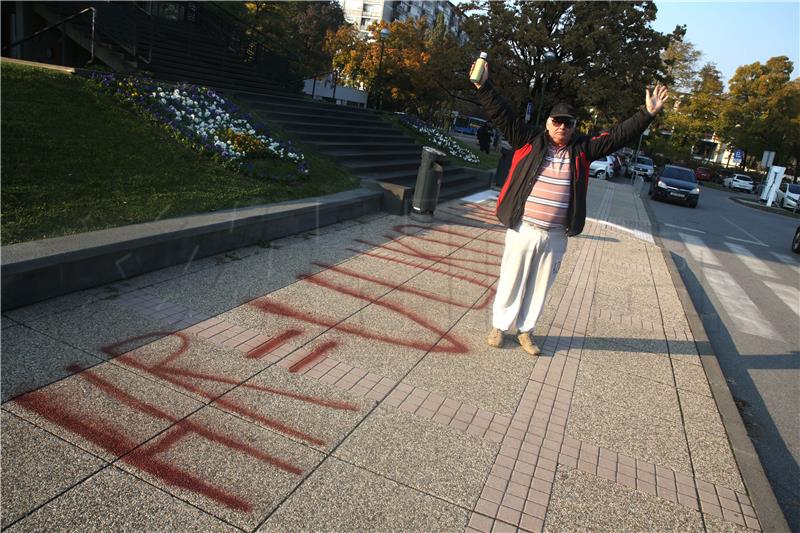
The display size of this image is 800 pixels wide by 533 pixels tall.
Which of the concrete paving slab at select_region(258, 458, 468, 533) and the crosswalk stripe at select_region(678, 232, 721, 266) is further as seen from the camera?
the crosswalk stripe at select_region(678, 232, 721, 266)

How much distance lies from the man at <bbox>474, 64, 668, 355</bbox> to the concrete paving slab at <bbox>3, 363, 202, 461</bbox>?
2741 mm

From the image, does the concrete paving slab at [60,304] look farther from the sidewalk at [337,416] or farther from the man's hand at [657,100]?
the man's hand at [657,100]

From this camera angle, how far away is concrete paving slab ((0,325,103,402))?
136 inches

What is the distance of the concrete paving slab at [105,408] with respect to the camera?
3.08 m

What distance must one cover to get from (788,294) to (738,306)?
6.25 ft

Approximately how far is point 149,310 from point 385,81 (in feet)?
105

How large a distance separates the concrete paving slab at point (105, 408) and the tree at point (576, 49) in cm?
3058

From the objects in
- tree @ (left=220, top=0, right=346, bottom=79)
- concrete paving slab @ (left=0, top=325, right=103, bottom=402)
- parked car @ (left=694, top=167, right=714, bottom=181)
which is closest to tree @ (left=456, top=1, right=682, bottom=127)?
tree @ (left=220, top=0, right=346, bottom=79)

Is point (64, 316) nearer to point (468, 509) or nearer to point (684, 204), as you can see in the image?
point (468, 509)

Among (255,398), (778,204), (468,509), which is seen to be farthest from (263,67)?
(778,204)

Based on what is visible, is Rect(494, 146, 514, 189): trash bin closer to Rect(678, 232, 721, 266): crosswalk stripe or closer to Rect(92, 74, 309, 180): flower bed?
Rect(678, 232, 721, 266): crosswalk stripe

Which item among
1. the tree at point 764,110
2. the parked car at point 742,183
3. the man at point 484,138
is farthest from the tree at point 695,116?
the man at point 484,138

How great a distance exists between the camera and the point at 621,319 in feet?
21.4

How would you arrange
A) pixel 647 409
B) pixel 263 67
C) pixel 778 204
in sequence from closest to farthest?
1. pixel 647 409
2. pixel 263 67
3. pixel 778 204
